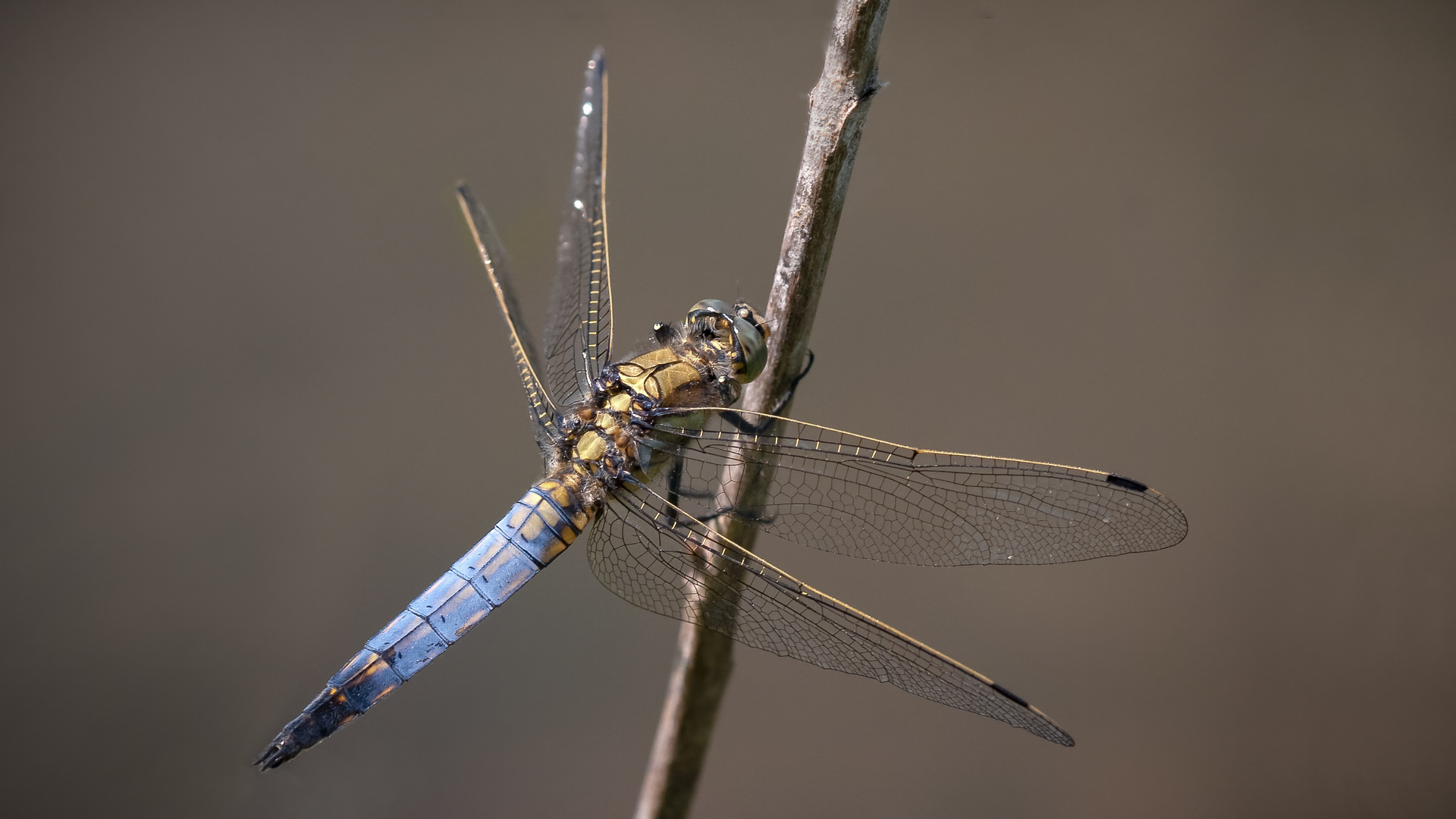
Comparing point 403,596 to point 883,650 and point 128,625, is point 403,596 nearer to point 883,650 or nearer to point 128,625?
point 128,625

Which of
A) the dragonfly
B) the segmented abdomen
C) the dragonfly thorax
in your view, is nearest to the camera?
the dragonfly

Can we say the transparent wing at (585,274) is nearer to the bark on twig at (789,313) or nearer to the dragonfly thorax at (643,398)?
the dragonfly thorax at (643,398)

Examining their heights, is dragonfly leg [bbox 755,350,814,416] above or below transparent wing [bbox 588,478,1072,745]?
above

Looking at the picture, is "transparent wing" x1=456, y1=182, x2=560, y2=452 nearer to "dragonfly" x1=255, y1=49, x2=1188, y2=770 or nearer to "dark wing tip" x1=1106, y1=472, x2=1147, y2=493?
"dragonfly" x1=255, y1=49, x2=1188, y2=770

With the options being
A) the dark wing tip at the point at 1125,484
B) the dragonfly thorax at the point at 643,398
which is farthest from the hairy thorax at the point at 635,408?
the dark wing tip at the point at 1125,484

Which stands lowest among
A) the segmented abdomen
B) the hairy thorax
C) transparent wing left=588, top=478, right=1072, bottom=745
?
the segmented abdomen

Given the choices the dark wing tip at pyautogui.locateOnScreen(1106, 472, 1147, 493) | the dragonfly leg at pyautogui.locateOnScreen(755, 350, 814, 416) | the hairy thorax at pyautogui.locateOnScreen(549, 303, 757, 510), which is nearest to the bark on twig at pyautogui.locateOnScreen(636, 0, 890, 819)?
the dragonfly leg at pyautogui.locateOnScreen(755, 350, 814, 416)

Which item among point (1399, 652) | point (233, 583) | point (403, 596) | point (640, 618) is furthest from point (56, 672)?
point (1399, 652)

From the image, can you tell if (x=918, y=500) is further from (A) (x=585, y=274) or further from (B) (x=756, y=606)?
(A) (x=585, y=274)
